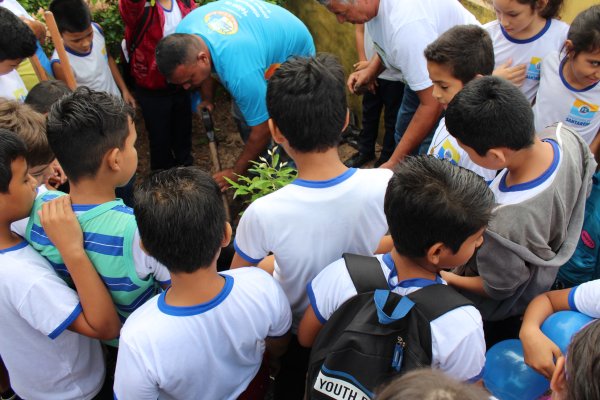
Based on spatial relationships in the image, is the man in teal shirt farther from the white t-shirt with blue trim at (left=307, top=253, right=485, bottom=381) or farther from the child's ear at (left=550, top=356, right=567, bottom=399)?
the child's ear at (left=550, top=356, right=567, bottom=399)

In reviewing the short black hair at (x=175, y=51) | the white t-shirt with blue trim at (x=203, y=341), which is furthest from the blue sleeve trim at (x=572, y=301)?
the short black hair at (x=175, y=51)

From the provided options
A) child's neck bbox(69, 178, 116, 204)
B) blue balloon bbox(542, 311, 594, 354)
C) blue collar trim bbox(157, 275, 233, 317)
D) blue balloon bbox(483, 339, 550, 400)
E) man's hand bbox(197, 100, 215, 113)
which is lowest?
blue balloon bbox(483, 339, 550, 400)

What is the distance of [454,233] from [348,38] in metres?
4.22

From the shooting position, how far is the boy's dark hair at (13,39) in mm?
2807

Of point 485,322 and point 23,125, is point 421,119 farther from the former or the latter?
point 23,125

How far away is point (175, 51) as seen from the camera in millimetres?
3410

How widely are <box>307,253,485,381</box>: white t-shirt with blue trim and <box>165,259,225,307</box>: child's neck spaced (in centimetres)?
38

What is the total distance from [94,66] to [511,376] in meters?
3.83

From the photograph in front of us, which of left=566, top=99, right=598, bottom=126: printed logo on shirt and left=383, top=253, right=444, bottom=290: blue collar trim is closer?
left=383, top=253, right=444, bottom=290: blue collar trim

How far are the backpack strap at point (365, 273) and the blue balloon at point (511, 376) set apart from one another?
796mm

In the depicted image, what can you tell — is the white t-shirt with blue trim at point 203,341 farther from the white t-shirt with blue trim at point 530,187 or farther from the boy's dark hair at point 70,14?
the boy's dark hair at point 70,14

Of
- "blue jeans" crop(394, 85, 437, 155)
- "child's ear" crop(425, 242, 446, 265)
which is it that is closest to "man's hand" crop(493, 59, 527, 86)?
"blue jeans" crop(394, 85, 437, 155)

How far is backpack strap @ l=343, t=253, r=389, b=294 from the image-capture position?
5.22 ft

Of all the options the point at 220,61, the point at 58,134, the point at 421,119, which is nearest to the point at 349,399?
the point at 58,134
